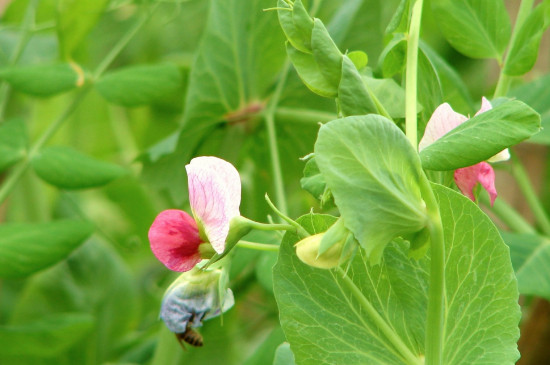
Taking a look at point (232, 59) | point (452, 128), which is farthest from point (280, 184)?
point (452, 128)

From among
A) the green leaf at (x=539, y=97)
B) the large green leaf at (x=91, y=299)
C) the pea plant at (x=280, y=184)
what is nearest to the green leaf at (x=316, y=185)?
the pea plant at (x=280, y=184)

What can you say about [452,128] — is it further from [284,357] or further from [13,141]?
[13,141]

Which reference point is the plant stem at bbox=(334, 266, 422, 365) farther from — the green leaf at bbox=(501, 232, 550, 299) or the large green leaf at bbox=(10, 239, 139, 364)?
the large green leaf at bbox=(10, 239, 139, 364)

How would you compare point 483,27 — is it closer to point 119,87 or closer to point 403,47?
point 403,47

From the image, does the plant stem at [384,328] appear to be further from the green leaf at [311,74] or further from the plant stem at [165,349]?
the plant stem at [165,349]

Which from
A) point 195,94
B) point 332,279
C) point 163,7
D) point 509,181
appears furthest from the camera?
point 509,181

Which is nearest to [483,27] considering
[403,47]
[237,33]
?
[403,47]
